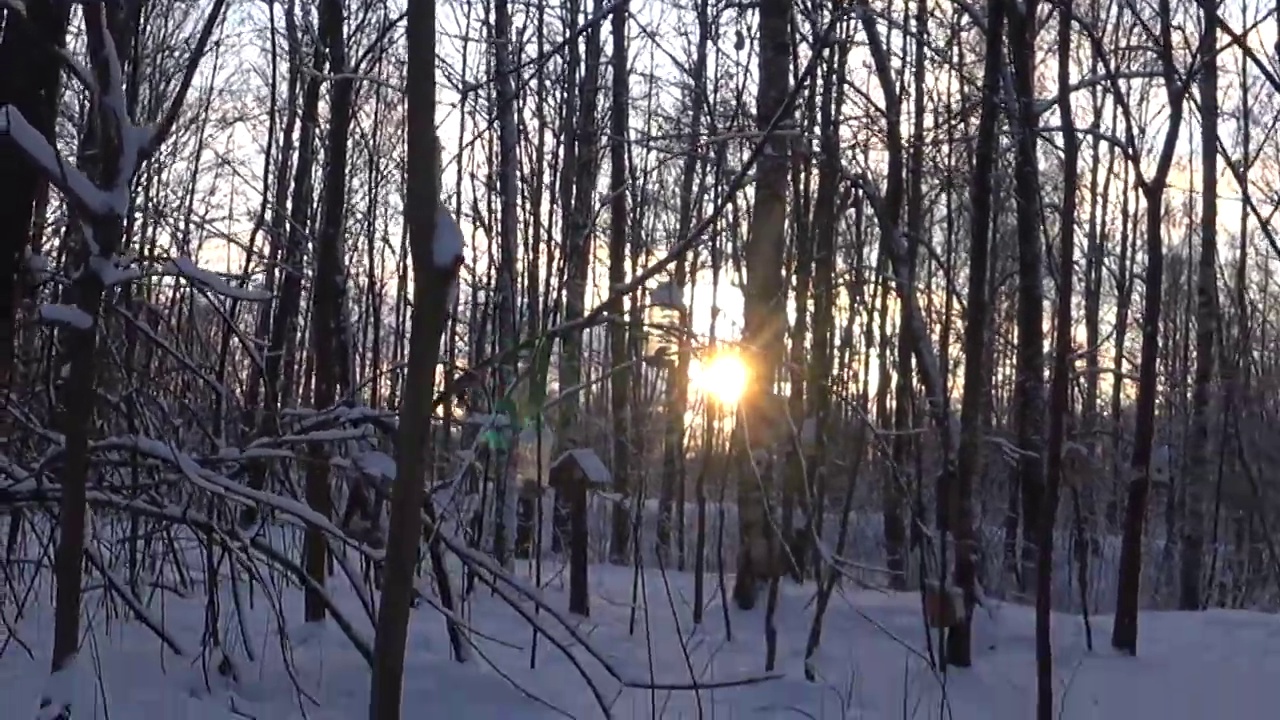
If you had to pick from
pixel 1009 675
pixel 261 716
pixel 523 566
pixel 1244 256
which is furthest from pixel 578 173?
pixel 1244 256

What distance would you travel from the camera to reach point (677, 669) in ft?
17.5

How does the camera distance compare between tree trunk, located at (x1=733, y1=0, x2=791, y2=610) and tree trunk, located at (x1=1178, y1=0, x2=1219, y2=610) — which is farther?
tree trunk, located at (x1=1178, y1=0, x2=1219, y2=610)

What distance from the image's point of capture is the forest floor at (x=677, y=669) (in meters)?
3.64

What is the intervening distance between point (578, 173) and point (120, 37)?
7.77m

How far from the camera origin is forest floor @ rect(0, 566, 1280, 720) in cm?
364

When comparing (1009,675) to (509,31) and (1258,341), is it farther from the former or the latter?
(1258,341)

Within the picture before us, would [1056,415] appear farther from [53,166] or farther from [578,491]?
[578,491]

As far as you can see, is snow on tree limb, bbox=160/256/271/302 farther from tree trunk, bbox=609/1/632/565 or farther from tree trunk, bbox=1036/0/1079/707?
tree trunk, bbox=609/1/632/565

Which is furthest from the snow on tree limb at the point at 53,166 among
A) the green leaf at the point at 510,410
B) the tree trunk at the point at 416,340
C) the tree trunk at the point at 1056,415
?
the tree trunk at the point at 1056,415

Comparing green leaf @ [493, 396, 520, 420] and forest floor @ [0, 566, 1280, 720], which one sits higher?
green leaf @ [493, 396, 520, 420]

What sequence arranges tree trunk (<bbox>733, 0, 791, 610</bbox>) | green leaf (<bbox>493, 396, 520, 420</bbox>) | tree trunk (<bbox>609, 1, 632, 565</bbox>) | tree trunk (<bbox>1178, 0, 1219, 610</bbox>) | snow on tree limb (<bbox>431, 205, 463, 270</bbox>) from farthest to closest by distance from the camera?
tree trunk (<bbox>1178, 0, 1219, 610</bbox>)
tree trunk (<bbox>609, 1, 632, 565</bbox>)
tree trunk (<bbox>733, 0, 791, 610</bbox>)
green leaf (<bbox>493, 396, 520, 420</bbox>)
snow on tree limb (<bbox>431, 205, 463, 270</bbox>)

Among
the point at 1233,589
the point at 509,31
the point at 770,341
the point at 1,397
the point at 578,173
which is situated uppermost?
the point at 509,31

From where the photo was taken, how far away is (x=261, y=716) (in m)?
3.63

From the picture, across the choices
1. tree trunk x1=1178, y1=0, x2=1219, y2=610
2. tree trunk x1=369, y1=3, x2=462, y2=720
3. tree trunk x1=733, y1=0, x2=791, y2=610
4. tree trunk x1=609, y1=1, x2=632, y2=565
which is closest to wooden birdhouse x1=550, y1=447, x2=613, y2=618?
tree trunk x1=609, y1=1, x2=632, y2=565
